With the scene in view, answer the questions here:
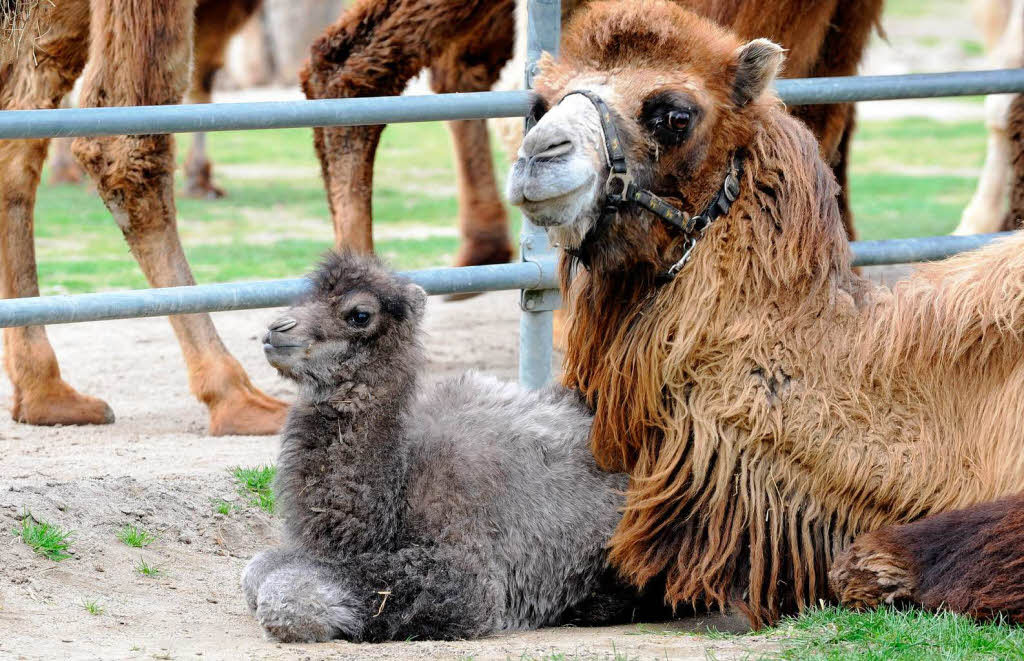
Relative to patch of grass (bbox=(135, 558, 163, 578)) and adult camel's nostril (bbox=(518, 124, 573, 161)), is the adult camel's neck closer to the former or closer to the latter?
adult camel's nostril (bbox=(518, 124, 573, 161))

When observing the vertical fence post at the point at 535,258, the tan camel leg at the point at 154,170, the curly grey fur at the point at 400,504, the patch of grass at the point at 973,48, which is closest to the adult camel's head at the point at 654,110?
the curly grey fur at the point at 400,504

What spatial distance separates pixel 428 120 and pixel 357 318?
115 centimetres

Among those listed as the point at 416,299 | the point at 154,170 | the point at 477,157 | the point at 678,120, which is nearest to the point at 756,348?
the point at 678,120

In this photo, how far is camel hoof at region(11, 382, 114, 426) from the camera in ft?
19.2

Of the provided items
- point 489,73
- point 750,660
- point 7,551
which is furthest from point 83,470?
point 489,73

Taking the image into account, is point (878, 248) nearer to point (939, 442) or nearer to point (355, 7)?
point (939, 442)

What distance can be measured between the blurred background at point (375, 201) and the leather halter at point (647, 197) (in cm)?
356

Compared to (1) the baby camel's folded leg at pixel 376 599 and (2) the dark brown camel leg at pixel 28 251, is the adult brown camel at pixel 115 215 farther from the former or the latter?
(1) the baby camel's folded leg at pixel 376 599

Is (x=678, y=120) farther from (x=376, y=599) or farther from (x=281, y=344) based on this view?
(x=376, y=599)

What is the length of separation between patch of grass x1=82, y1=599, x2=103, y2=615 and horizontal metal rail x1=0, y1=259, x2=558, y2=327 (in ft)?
2.86

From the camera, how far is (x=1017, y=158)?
7.07 metres

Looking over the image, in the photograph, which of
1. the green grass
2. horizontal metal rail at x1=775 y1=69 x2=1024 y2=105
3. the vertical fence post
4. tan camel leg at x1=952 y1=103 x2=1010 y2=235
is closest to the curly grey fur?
the vertical fence post

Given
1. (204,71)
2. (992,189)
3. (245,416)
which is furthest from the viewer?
(204,71)

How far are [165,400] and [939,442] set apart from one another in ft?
12.5
